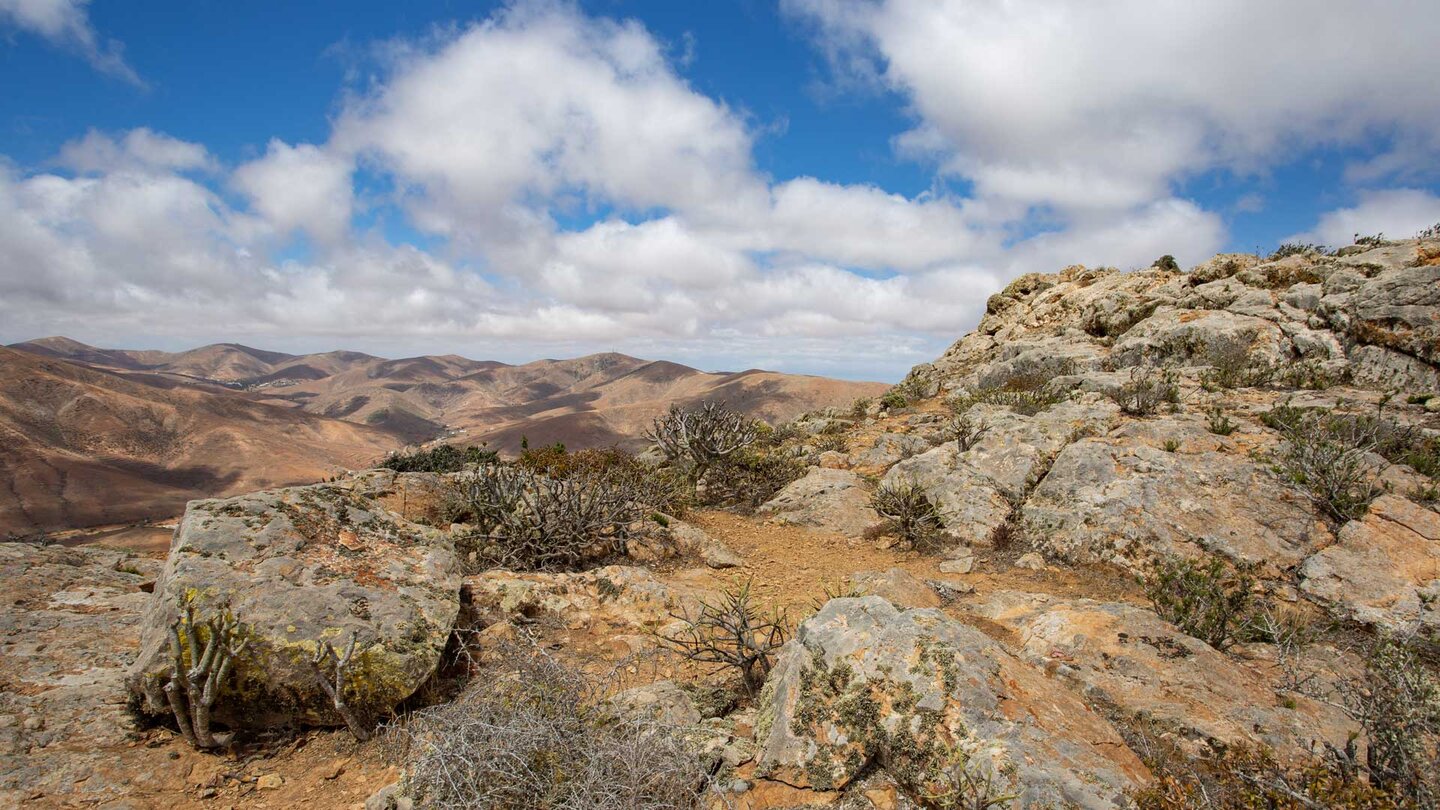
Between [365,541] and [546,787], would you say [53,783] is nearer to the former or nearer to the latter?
[365,541]

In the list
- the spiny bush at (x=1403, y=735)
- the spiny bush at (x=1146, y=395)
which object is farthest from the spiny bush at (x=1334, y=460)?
the spiny bush at (x=1403, y=735)

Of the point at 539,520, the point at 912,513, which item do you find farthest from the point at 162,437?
the point at 912,513

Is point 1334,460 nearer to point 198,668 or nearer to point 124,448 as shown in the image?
point 198,668

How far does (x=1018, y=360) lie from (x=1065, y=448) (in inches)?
360

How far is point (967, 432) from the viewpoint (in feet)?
37.4

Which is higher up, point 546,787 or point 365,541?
point 365,541

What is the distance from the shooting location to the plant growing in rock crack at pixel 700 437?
41.6ft

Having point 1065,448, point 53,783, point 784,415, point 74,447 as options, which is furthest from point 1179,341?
point 74,447

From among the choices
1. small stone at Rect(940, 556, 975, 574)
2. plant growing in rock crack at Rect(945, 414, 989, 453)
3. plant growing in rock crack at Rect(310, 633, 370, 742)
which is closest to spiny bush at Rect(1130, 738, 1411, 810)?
plant growing in rock crack at Rect(310, 633, 370, 742)

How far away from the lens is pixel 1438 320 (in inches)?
437

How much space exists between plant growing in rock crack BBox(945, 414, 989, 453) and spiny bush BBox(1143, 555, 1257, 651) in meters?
4.33

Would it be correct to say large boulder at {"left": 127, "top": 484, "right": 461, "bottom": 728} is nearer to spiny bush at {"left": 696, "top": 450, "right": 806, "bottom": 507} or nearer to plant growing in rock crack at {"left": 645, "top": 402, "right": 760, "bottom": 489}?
spiny bush at {"left": 696, "top": 450, "right": 806, "bottom": 507}

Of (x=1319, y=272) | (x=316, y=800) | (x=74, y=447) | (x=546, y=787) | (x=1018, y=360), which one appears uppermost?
(x=1319, y=272)

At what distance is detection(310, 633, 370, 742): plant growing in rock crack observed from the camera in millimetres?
3910
